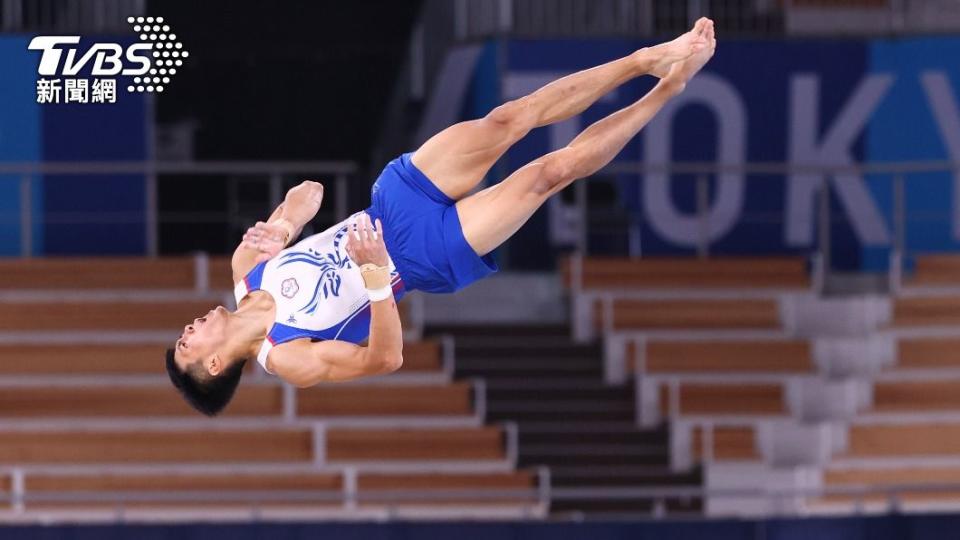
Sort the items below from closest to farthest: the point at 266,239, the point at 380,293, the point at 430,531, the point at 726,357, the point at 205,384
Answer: the point at 380,293
the point at 266,239
the point at 205,384
the point at 430,531
the point at 726,357

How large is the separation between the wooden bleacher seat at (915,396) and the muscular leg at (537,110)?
602 cm

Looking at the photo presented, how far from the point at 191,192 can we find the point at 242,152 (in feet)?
1.89

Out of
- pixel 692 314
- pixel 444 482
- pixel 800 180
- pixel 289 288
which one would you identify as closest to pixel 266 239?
pixel 289 288

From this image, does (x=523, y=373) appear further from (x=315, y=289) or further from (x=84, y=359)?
(x=315, y=289)

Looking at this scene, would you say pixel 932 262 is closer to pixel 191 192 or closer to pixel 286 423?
pixel 286 423

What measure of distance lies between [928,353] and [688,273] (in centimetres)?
174

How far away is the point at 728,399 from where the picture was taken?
13.5 meters

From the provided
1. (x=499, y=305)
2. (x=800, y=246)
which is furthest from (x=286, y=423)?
(x=800, y=246)

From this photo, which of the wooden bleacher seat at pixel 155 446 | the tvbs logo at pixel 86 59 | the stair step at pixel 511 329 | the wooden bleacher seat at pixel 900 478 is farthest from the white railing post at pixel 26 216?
the wooden bleacher seat at pixel 900 478

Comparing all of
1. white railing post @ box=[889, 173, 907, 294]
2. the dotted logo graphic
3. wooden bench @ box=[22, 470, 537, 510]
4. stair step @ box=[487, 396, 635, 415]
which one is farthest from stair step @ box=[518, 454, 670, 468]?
the dotted logo graphic

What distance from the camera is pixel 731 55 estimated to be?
588 inches

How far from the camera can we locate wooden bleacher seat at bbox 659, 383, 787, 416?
529 inches

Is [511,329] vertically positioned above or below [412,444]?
above

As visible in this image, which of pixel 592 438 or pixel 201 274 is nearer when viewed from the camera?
pixel 592 438
